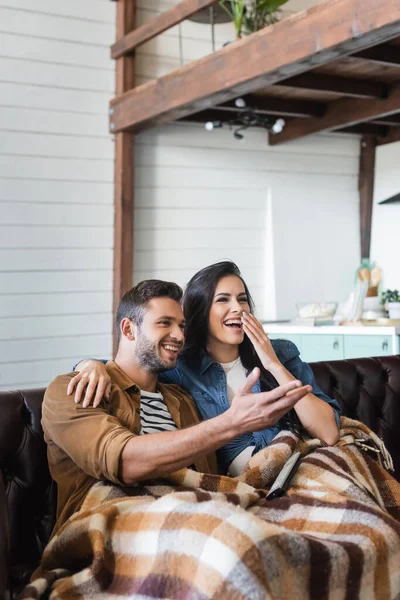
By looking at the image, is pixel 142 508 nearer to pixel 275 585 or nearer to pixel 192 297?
pixel 275 585

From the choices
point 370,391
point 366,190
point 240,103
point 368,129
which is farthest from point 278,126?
point 370,391

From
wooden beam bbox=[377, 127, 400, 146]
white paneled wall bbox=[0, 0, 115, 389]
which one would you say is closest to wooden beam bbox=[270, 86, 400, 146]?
wooden beam bbox=[377, 127, 400, 146]

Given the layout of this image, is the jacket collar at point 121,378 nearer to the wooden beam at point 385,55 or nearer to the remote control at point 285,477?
the remote control at point 285,477

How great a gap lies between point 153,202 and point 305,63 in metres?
2.09

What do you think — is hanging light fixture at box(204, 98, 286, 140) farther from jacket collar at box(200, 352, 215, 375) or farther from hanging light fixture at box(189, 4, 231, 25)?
jacket collar at box(200, 352, 215, 375)

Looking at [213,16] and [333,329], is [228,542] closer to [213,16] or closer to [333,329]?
[333,329]

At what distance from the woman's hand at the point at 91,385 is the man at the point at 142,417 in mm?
25

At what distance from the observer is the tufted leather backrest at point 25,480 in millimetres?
2381

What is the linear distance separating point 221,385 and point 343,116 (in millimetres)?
3513

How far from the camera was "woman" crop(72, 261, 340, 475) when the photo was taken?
262cm

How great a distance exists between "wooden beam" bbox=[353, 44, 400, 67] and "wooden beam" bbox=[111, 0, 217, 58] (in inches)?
34.8

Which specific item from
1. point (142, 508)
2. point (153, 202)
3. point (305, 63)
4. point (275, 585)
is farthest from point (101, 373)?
point (153, 202)

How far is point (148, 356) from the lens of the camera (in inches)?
99.6

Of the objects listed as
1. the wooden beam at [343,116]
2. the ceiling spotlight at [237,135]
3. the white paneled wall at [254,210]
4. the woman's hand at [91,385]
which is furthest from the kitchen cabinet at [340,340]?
the woman's hand at [91,385]
